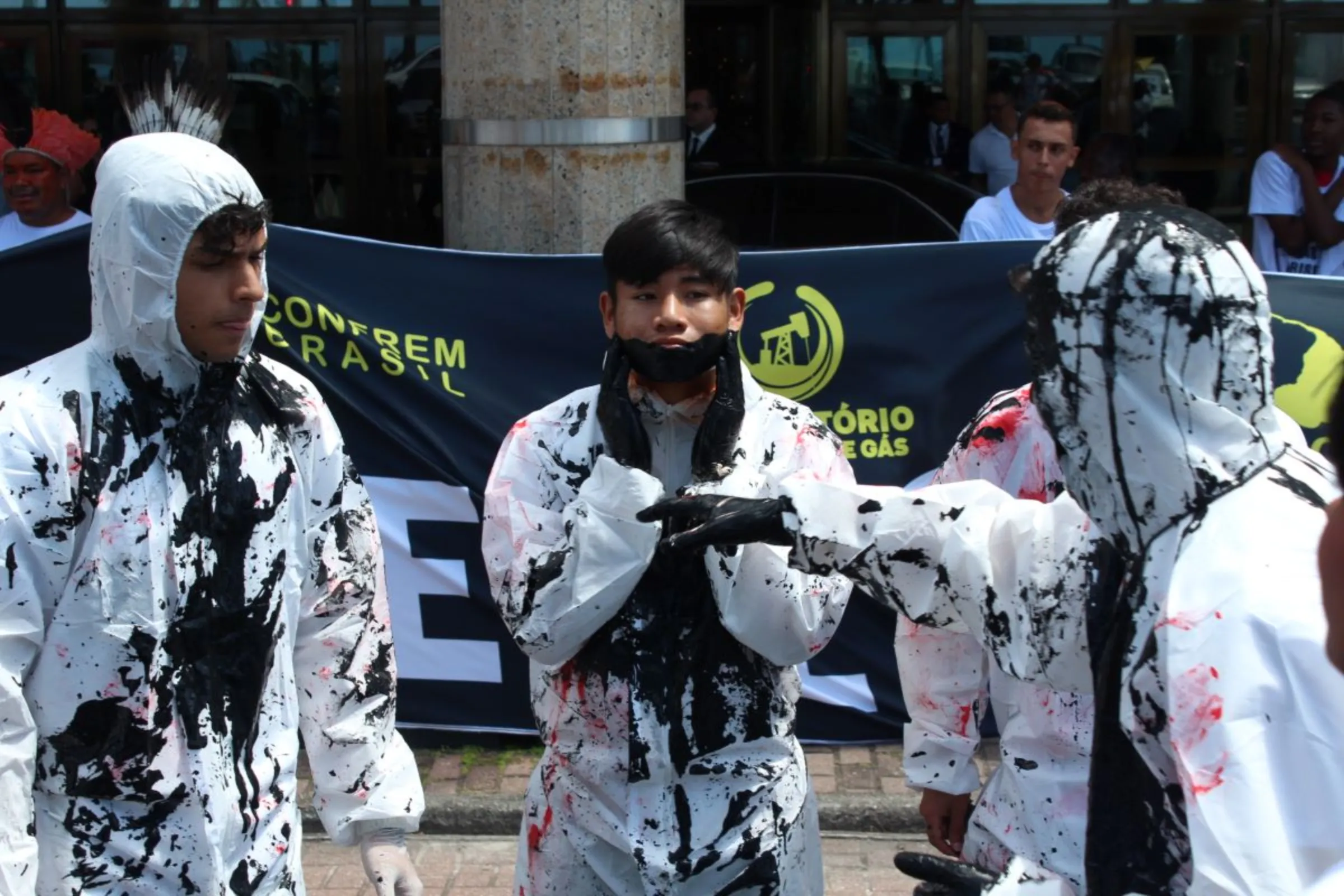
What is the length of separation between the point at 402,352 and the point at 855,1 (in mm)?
9479

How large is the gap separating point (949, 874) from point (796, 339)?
3.46m

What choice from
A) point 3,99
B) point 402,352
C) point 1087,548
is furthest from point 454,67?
point 3,99

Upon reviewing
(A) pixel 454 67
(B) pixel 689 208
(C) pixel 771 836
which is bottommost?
(C) pixel 771 836

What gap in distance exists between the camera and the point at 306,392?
124 inches

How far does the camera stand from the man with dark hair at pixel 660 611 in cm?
306

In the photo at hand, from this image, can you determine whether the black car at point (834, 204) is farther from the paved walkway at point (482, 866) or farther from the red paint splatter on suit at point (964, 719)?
the red paint splatter on suit at point (964, 719)

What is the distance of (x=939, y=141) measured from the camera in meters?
13.6

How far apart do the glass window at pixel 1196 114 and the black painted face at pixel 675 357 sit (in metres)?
11.5

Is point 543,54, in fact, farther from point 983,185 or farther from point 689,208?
point 983,185

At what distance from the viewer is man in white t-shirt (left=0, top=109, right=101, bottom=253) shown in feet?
22.6

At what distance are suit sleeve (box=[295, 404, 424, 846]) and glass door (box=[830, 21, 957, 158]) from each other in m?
11.3

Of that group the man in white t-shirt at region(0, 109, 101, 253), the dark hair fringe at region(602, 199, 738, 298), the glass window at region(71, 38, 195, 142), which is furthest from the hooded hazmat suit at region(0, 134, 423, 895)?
the glass window at region(71, 38, 195, 142)

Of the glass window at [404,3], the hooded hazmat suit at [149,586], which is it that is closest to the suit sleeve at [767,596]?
the hooded hazmat suit at [149,586]

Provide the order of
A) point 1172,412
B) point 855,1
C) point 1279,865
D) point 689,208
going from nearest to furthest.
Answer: point 1279,865, point 1172,412, point 689,208, point 855,1
